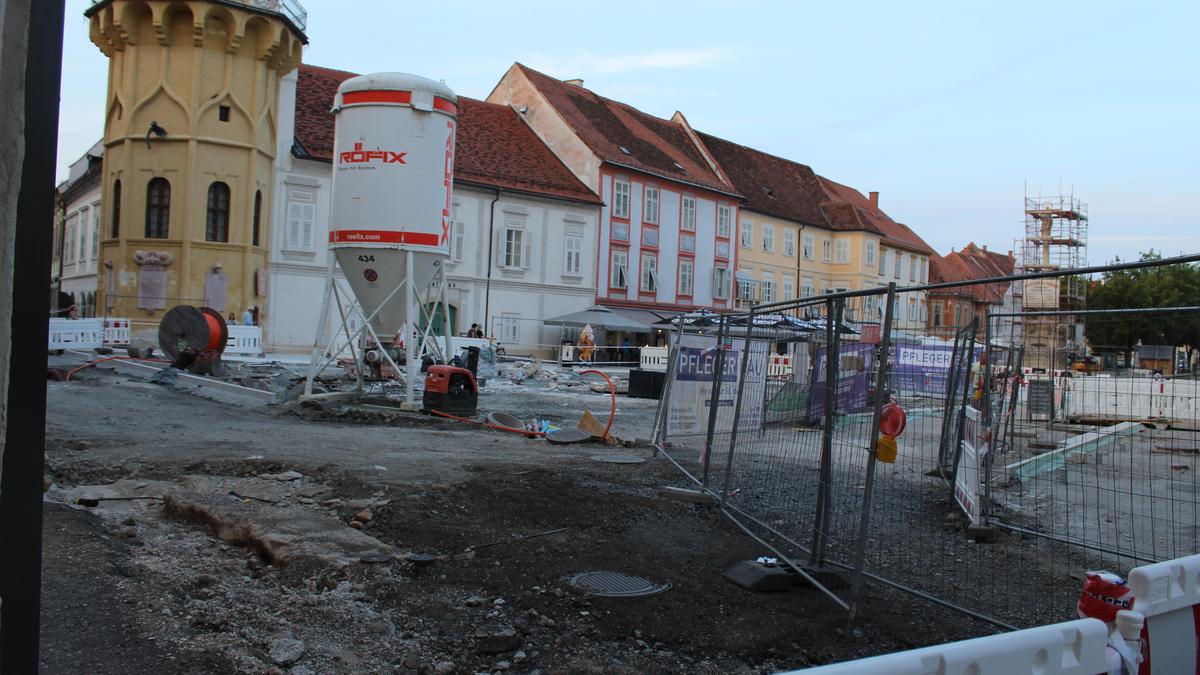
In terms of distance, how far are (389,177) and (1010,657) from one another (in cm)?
1432

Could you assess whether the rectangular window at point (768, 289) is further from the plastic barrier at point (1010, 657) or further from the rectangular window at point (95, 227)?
the plastic barrier at point (1010, 657)

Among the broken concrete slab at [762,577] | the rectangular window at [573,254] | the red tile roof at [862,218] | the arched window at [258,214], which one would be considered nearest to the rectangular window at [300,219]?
the arched window at [258,214]

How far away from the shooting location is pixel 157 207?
102ft

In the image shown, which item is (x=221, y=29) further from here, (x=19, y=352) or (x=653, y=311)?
(x=19, y=352)

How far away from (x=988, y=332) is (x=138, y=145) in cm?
3107

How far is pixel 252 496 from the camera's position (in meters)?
7.25

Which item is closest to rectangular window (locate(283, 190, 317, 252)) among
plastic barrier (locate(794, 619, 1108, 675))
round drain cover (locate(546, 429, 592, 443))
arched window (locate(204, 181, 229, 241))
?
arched window (locate(204, 181, 229, 241))

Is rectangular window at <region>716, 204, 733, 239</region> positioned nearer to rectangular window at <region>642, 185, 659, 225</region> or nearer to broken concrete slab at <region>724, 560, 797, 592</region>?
rectangular window at <region>642, 185, 659, 225</region>

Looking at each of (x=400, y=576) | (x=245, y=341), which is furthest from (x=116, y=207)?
(x=400, y=576)

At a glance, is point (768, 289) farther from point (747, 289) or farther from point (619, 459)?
point (619, 459)

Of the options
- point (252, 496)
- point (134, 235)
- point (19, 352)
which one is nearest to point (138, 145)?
point (134, 235)

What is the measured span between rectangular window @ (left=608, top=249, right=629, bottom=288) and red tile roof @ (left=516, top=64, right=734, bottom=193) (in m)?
4.45

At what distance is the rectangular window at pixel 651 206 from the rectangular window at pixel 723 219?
5.18 m

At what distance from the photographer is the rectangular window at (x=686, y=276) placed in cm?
4853
